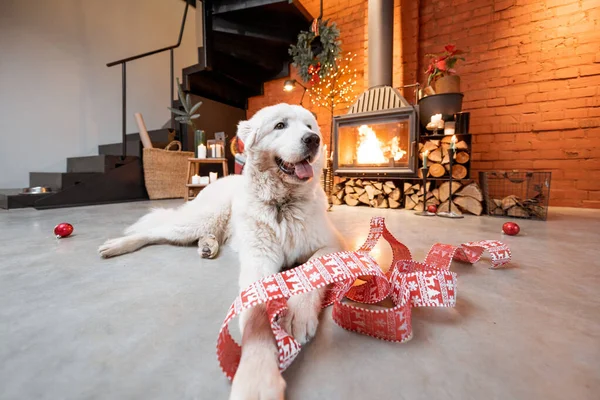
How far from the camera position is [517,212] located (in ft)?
9.30

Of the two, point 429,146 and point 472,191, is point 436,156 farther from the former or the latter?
point 472,191

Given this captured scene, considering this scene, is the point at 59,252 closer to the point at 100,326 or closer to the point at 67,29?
the point at 100,326

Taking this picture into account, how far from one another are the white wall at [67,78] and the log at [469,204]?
20.9ft

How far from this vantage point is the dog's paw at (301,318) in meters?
0.69

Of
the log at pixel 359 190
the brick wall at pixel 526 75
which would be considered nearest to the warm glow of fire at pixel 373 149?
the log at pixel 359 190

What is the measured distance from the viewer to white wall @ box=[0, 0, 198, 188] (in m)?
4.09

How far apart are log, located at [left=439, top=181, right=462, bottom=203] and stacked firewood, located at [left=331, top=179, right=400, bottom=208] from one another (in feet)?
1.87

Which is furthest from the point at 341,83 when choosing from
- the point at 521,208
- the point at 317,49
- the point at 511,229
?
the point at 511,229

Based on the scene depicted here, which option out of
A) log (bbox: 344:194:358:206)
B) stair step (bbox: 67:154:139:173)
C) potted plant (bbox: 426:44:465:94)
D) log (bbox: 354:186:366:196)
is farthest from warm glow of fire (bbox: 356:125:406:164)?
stair step (bbox: 67:154:139:173)

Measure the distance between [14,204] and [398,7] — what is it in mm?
6611

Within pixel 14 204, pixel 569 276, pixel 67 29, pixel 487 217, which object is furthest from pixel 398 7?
pixel 14 204

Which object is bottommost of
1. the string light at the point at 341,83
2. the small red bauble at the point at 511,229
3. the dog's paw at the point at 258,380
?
the dog's paw at the point at 258,380

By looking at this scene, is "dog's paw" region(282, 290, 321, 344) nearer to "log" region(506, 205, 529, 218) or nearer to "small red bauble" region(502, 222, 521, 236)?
"small red bauble" region(502, 222, 521, 236)

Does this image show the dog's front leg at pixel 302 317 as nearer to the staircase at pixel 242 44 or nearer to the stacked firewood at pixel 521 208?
the stacked firewood at pixel 521 208
